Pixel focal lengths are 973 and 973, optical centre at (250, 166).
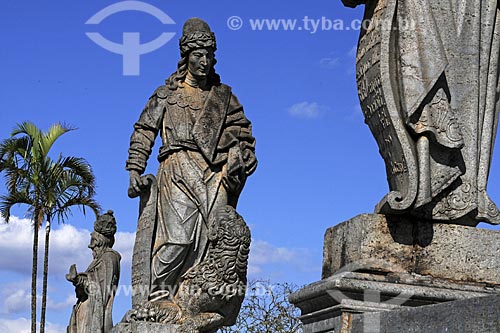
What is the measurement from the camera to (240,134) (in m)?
10.2

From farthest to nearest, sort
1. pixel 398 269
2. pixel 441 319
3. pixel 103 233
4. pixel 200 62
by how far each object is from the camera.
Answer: pixel 103 233 < pixel 200 62 < pixel 398 269 < pixel 441 319

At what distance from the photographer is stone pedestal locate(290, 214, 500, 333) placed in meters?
4.93

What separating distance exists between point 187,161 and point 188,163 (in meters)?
0.02

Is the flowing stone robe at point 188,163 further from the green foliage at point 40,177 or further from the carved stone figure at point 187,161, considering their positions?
the green foliage at point 40,177

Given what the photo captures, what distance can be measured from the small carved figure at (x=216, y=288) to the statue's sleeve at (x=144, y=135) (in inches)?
49.0

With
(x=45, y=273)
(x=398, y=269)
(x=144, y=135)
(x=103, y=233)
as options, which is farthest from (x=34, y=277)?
(x=398, y=269)

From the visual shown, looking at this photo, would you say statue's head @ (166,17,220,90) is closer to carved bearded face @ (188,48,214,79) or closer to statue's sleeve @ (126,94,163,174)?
carved bearded face @ (188,48,214,79)

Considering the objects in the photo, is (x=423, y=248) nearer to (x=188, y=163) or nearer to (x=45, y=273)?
(x=188, y=163)

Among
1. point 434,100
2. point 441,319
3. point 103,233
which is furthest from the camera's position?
point 103,233

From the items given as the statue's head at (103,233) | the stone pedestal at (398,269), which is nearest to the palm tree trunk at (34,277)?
the statue's head at (103,233)

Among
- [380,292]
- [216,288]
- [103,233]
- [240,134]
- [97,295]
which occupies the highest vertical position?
[240,134]

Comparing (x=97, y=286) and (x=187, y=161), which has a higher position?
(x=187, y=161)

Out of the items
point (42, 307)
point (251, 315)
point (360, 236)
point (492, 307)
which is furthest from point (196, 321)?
point (42, 307)

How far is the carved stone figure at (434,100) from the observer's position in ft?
17.0
